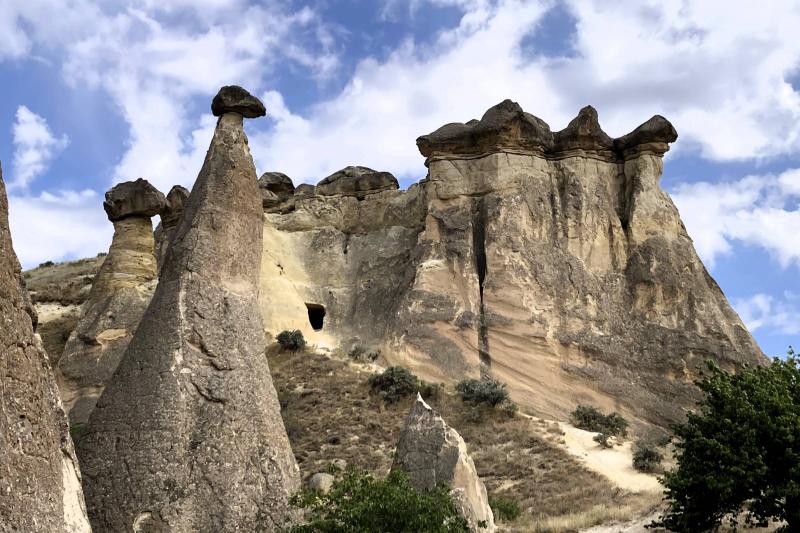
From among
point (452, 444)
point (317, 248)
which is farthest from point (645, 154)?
point (452, 444)

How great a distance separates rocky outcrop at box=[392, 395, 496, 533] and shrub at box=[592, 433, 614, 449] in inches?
285

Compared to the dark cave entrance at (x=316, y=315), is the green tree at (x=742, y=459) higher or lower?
lower

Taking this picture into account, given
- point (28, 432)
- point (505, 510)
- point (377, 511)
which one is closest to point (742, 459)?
point (505, 510)

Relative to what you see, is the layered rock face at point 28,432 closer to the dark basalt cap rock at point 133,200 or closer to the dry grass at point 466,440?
the dry grass at point 466,440

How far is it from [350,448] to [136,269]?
8.27 meters

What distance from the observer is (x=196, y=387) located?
9.90 m

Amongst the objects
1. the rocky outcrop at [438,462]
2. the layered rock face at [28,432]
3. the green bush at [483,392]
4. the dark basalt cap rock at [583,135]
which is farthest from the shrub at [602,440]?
the layered rock face at [28,432]

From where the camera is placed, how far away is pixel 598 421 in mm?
19969

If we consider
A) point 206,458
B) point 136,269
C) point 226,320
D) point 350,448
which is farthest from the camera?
point 136,269

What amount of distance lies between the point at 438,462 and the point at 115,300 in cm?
1281

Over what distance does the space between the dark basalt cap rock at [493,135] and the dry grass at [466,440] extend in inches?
293

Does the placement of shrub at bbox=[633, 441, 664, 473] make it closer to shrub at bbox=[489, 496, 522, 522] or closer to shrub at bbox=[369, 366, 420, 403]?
shrub at bbox=[489, 496, 522, 522]

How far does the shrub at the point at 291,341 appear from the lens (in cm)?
2233

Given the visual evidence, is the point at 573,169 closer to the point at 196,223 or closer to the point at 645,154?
the point at 645,154
